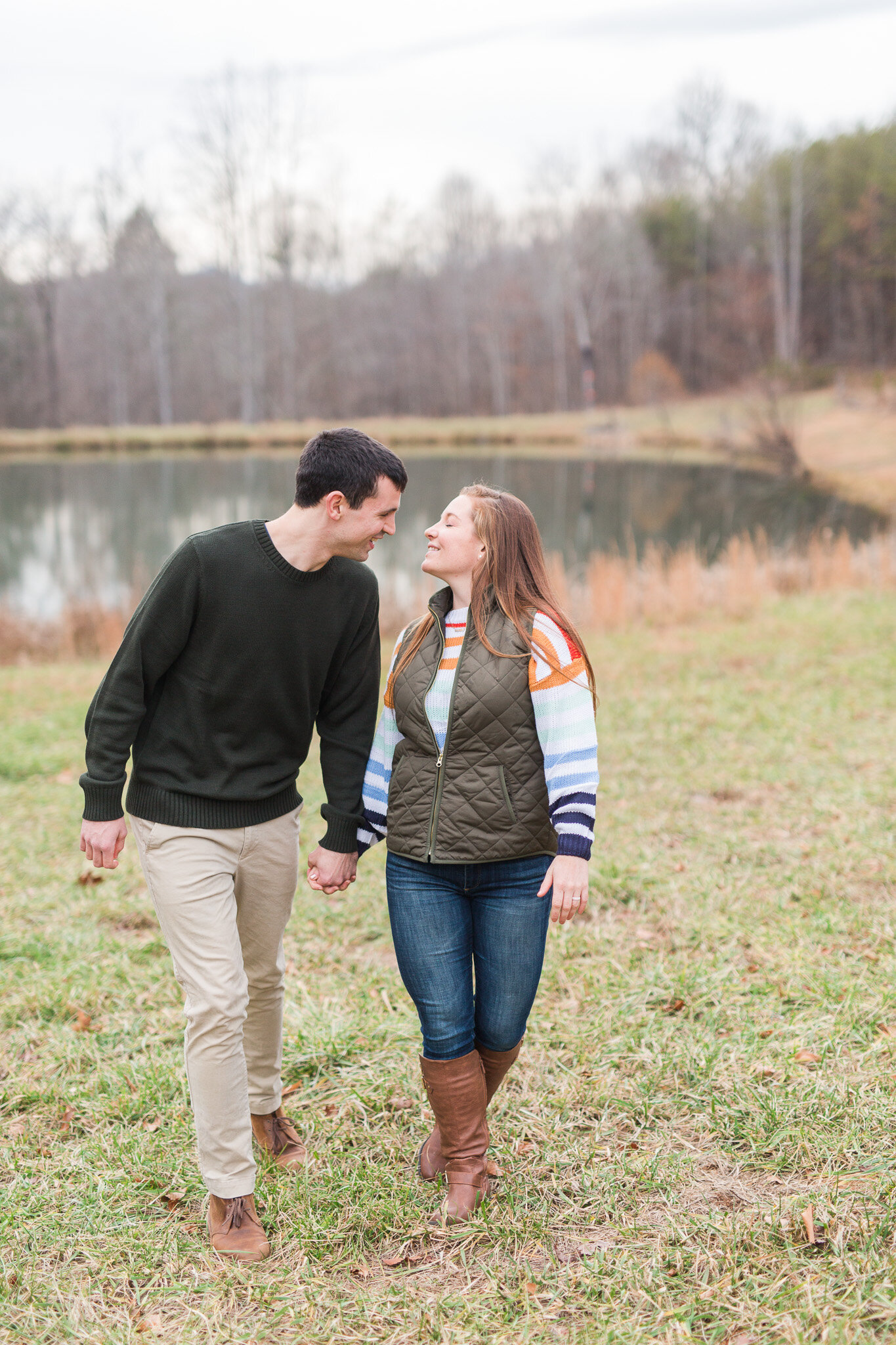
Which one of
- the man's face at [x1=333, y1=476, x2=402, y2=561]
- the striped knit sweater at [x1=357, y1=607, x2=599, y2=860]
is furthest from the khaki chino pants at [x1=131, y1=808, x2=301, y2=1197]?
the man's face at [x1=333, y1=476, x2=402, y2=561]

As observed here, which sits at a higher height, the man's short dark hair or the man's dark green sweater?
the man's short dark hair

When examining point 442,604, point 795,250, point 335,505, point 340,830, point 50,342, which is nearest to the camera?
point 335,505

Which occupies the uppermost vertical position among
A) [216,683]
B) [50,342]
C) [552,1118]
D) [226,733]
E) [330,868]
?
[50,342]

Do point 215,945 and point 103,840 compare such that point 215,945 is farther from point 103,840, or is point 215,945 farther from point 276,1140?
point 276,1140

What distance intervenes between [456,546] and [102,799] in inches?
41.8

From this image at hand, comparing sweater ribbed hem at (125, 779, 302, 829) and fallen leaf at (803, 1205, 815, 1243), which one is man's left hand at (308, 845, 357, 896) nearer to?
sweater ribbed hem at (125, 779, 302, 829)

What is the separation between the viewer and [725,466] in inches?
1336

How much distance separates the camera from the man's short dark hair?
2.61 m

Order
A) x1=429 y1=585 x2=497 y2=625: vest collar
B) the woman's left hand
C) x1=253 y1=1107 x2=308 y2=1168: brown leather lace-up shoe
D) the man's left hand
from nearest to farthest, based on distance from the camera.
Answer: the woman's left hand → x1=429 y1=585 x2=497 y2=625: vest collar → the man's left hand → x1=253 y1=1107 x2=308 y2=1168: brown leather lace-up shoe

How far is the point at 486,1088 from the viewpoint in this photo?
109 inches

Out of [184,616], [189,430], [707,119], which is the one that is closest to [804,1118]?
[184,616]

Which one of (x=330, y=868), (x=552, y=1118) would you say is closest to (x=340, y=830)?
(x=330, y=868)

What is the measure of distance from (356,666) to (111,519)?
21550 millimetres

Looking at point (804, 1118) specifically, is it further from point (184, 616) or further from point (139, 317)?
point (139, 317)
